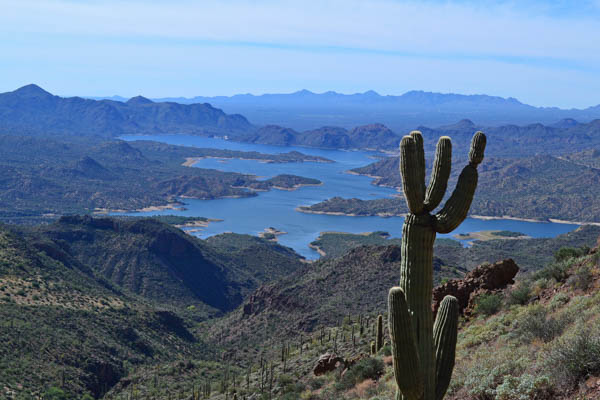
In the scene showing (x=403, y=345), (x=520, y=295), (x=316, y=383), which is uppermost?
(x=403, y=345)

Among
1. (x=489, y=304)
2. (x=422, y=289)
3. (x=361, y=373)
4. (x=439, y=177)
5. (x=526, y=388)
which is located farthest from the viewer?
(x=489, y=304)

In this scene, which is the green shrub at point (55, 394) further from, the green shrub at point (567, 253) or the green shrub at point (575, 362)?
the green shrub at point (575, 362)

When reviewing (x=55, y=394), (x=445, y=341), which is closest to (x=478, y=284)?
(x=445, y=341)

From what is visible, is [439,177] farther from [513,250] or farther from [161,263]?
[513,250]

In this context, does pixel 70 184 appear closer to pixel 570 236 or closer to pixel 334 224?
pixel 334 224

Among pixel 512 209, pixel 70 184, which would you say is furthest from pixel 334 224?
pixel 70 184

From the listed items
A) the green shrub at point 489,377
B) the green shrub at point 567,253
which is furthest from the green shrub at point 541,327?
the green shrub at point 567,253
